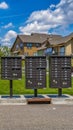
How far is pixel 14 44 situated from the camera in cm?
9006

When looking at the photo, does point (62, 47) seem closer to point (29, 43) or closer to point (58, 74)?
point (29, 43)

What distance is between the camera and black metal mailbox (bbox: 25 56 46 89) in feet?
36.9

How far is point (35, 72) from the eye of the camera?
11250 mm

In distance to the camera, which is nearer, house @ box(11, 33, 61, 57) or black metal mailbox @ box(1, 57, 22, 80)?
black metal mailbox @ box(1, 57, 22, 80)

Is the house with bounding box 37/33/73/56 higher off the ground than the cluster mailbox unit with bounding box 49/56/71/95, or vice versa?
the house with bounding box 37/33/73/56

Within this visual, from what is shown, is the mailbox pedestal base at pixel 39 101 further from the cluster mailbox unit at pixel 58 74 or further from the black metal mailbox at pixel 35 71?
the cluster mailbox unit at pixel 58 74

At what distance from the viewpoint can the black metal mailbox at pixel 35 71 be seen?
36.9 ft

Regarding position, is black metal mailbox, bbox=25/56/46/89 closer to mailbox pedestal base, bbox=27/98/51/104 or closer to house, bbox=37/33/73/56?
mailbox pedestal base, bbox=27/98/51/104
